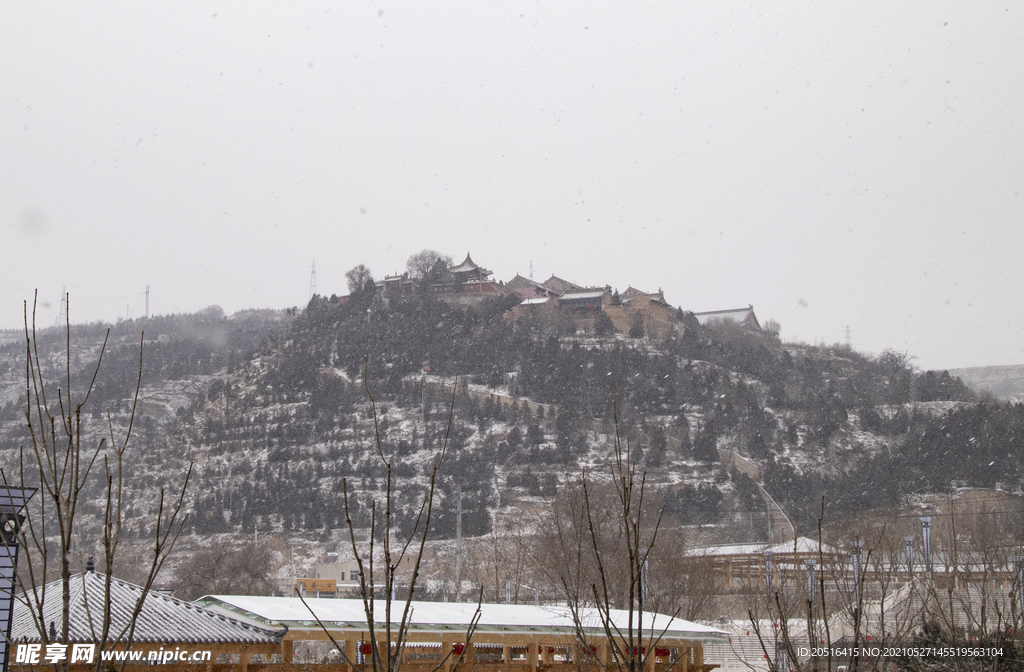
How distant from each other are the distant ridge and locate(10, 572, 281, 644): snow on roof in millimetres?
118486

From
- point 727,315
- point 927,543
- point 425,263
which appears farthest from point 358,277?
point 927,543

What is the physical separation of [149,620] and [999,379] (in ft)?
421

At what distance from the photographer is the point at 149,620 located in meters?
9.70

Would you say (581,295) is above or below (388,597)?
above

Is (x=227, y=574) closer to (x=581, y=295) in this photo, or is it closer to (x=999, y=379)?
(x=581, y=295)

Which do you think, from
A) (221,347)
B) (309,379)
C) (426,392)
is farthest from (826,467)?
(221,347)

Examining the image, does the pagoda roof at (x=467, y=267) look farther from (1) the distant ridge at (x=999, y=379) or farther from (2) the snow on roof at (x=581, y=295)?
(1) the distant ridge at (x=999, y=379)

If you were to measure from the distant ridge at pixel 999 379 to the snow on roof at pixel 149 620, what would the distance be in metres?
118

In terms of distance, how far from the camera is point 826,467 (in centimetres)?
5862

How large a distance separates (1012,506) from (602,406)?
27101 mm

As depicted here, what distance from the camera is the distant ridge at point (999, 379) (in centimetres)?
11606

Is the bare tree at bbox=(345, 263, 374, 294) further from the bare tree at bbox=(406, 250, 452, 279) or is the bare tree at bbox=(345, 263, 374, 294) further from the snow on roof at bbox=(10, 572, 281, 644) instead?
the snow on roof at bbox=(10, 572, 281, 644)

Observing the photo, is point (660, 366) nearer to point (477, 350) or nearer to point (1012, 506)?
point (477, 350)

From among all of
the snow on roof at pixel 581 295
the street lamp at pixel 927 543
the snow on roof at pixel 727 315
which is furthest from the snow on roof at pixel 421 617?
the snow on roof at pixel 727 315
